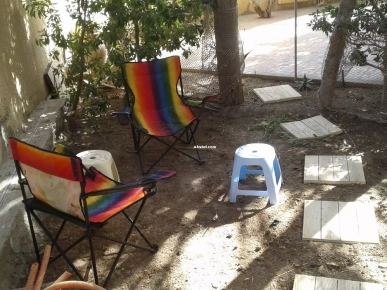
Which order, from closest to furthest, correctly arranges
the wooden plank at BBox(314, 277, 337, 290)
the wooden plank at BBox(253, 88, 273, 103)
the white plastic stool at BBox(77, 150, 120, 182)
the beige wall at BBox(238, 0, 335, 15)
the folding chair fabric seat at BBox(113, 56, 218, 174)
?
the wooden plank at BBox(314, 277, 337, 290) → the white plastic stool at BBox(77, 150, 120, 182) → the folding chair fabric seat at BBox(113, 56, 218, 174) → the wooden plank at BBox(253, 88, 273, 103) → the beige wall at BBox(238, 0, 335, 15)

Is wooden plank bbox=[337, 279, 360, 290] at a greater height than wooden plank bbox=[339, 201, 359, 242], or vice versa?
wooden plank bbox=[339, 201, 359, 242]

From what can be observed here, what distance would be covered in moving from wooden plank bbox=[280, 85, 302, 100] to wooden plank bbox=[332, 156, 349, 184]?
1.66 metres

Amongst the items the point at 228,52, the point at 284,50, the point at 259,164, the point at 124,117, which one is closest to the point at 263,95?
the point at 228,52

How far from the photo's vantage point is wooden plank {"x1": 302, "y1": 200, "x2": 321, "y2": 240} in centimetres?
295

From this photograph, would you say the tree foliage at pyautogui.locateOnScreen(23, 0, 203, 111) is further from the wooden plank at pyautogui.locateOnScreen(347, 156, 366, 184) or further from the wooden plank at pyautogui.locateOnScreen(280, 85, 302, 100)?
the wooden plank at pyautogui.locateOnScreen(347, 156, 366, 184)

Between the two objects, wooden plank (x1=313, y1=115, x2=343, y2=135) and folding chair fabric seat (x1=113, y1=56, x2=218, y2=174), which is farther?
wooden plank (x1=313, y1=115, x2=343, y2=135)

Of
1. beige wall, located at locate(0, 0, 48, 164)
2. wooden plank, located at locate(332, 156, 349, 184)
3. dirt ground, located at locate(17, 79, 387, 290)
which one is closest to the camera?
dirt ground, located at locate(17, 79, 387, 290)

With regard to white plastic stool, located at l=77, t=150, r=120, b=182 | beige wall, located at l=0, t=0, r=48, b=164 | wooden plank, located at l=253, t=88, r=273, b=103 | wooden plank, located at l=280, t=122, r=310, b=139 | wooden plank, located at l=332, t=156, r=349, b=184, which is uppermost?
beige wall, located at l=0, t=0, r=48, b=164

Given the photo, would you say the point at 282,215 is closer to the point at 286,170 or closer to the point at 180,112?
the point at 286,170

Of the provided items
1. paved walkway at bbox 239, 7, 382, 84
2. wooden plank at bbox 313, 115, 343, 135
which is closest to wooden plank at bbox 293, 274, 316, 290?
wooden plank at bbox 313, 115, 343, 135

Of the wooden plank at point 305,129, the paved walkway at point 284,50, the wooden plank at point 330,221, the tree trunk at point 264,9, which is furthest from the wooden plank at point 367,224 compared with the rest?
the tree trunk at point 264,9

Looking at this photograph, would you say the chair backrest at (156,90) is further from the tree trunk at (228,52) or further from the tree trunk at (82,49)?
the tree trunk at (228,52)

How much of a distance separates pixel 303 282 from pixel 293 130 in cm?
223

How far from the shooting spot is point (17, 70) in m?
4.33
